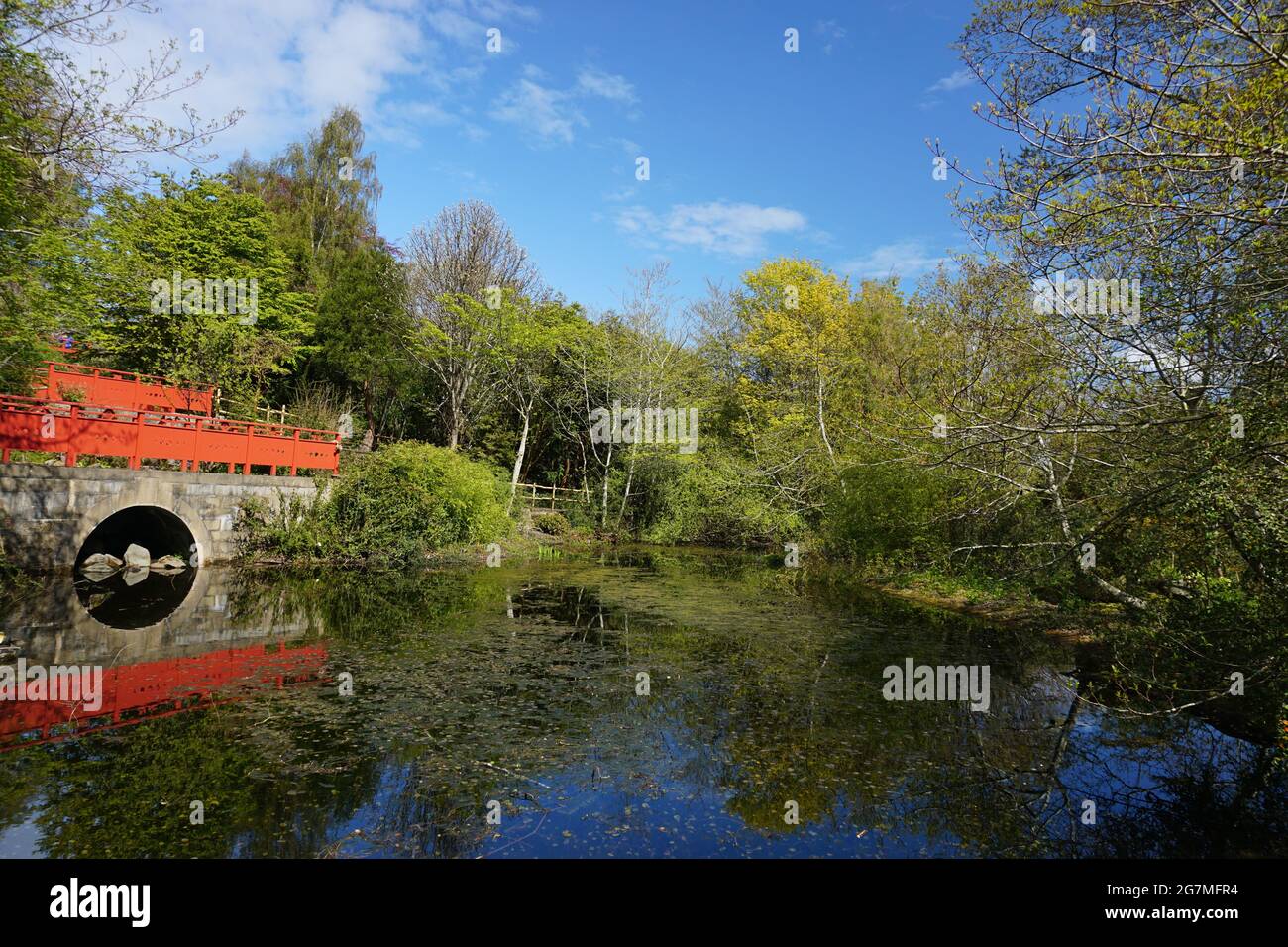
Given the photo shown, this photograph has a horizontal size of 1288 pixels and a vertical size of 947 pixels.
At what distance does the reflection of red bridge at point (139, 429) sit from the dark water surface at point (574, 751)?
3932mm

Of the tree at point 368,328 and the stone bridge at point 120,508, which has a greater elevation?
the tree at point 368,328

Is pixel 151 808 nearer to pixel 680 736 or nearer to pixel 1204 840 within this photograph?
pixel 680 736

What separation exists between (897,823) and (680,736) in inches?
81.7

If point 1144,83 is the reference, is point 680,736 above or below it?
below

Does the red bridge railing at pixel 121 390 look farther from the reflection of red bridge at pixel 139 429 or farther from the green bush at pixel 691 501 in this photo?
the green bush at pixel 691 501

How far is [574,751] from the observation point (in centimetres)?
574

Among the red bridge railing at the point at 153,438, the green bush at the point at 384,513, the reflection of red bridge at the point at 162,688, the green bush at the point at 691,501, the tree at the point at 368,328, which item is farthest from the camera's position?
the tree at the point at 368,328

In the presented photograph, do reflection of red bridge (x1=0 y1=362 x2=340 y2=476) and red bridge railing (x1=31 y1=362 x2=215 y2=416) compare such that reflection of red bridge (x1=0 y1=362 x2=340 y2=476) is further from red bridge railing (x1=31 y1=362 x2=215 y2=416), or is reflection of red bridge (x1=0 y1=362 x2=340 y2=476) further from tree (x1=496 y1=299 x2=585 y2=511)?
tree (x1=496 y1=299 x2=585 y2=511)

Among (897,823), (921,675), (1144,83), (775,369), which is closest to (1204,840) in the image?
(897,823)

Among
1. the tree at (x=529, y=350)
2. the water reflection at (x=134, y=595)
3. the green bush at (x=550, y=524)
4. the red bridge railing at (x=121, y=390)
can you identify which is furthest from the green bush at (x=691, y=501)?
the water reflection at (x=134, y=595)

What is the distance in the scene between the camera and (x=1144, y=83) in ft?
16.4

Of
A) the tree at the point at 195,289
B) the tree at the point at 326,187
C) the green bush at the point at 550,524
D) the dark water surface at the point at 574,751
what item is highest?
the tree at the point at 326,187

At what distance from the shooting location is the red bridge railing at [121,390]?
1617 cm

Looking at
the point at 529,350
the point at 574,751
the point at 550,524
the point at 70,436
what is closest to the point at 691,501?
the point at 550,524
